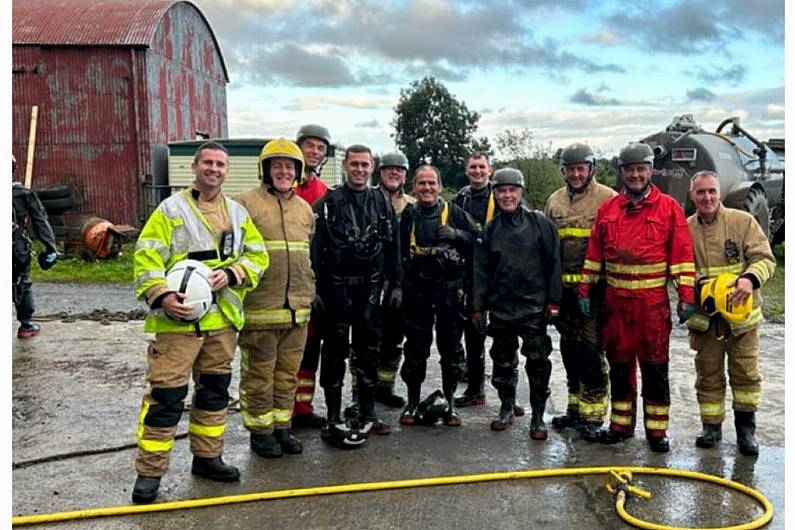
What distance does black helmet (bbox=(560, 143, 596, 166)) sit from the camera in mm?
5188

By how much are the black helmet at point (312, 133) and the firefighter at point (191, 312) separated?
3.84 feet

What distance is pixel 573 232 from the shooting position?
17.4 feet

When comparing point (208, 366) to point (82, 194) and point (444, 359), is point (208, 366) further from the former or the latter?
point (82, 194)

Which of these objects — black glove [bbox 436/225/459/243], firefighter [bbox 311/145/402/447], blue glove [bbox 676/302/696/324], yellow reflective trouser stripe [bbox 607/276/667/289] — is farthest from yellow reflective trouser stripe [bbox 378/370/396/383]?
blue glove [bbox 676/302/696/324]

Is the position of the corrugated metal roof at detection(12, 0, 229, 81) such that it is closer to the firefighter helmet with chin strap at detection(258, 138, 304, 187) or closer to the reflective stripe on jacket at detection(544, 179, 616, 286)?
the firefighter helmet with chin strap at detection(258, 138, 304, 187)

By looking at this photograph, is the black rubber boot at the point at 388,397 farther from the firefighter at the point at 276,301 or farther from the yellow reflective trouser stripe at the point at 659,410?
the yellow reflective trouser stripe at the point at 659,410

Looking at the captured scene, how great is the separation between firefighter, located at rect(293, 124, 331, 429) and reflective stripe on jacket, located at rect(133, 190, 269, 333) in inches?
39.8

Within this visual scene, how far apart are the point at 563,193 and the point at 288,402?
255 centimetres

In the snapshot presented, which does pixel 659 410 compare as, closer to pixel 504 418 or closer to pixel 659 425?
pixel 659 425

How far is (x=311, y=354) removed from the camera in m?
5.41

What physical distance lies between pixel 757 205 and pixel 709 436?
8.46 meters

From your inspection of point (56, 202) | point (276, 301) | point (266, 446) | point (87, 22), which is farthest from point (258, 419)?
point (87, 22)

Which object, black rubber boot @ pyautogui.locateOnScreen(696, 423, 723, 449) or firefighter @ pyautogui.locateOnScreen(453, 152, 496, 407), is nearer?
black rubber boot @ pyautogui.locateOnScreen(696, 423, 723, 449)

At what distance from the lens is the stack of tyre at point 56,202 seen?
670 inches
